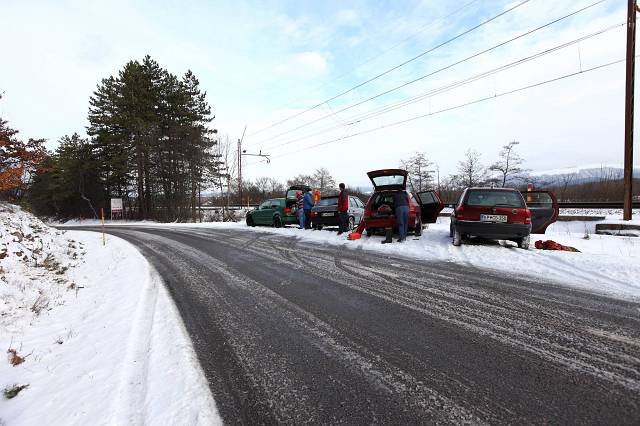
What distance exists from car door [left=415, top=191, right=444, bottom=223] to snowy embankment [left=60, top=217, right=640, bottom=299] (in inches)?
30.1

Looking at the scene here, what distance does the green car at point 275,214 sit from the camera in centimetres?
1705

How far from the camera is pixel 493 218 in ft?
26.9

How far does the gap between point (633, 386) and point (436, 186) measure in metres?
54.6

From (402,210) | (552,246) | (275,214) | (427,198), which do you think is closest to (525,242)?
(552,246)

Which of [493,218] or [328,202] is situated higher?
[328,202]

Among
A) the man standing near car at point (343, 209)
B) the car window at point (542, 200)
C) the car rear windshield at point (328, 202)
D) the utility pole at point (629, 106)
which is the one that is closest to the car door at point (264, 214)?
the car rear windshield at point (328, 202)

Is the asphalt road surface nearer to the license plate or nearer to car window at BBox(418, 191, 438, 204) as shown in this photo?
the license plate

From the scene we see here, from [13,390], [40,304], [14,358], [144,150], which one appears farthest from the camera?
[144,150]

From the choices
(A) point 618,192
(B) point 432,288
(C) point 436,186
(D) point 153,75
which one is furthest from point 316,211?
(C) point 436,186

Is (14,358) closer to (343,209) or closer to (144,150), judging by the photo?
(343,209)

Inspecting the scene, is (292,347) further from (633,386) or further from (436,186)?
(436,186)

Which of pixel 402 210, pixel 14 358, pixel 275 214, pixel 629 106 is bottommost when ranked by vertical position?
pixel 14 358

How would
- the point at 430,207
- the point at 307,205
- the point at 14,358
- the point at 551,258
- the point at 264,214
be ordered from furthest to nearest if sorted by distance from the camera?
the point at 264,214 < the point at 307,205 < the point at 430,207 < the point at 551,258 < the point at 14,358

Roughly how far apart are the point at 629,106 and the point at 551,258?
1052cm
